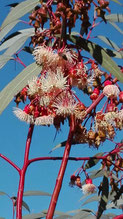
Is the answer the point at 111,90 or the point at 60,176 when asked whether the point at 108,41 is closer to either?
the point at 111,90

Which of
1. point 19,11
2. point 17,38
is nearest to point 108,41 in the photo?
point 17,38

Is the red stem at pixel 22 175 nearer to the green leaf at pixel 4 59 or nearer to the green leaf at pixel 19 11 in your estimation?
the green leaf at pixel 4 59

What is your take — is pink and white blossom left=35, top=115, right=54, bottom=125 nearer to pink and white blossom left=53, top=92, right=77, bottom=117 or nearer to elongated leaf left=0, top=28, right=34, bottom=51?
pink and white blossom left=53, top=92, right=77, bottom=117

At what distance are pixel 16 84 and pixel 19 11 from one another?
22 cm

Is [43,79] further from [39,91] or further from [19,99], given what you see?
[19,99]

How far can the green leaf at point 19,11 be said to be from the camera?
1146 mm

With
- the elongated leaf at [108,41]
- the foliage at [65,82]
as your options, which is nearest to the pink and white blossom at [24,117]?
the foliage at [65,82]

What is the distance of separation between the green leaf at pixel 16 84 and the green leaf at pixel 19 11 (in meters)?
0.14

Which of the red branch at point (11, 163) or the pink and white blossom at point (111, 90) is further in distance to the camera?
the red branch at point (11, 163)

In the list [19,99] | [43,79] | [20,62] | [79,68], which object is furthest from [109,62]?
[20,62]

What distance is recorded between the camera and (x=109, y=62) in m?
1.11

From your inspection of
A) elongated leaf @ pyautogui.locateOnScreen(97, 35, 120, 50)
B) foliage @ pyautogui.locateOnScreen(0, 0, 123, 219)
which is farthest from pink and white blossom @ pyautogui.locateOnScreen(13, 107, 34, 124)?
elongated leaf @ pyautogui.locateOnScreen(97, 35, 120, 50)

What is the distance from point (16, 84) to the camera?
1.12 metres

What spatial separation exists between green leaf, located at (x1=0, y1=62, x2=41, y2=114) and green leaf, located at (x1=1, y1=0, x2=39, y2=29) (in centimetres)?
14
